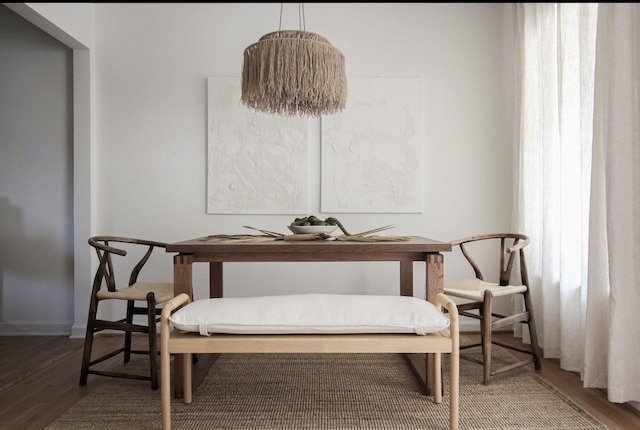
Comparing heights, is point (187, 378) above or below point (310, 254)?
below

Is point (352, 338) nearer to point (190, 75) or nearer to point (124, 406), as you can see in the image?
point (124, 406)

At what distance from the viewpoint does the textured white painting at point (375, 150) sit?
364 cm

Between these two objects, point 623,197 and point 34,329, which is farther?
point 34,329

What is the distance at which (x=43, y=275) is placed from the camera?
367cm

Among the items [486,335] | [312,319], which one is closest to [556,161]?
[486,335]

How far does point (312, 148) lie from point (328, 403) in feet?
6.64

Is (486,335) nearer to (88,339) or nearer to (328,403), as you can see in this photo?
(328,403)

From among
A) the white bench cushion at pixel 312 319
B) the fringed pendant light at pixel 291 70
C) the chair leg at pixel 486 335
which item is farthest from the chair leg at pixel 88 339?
the chair leg at pixel 486 335

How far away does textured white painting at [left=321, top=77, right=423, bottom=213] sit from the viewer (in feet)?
11.9

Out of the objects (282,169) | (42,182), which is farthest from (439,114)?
(42,182)

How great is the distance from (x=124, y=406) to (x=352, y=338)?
3.87 feet

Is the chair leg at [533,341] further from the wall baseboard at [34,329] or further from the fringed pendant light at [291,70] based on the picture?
the wall baseboard at [34,329]

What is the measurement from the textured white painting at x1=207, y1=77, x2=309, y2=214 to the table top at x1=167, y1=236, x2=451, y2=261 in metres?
1.35

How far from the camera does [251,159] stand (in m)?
3.64
